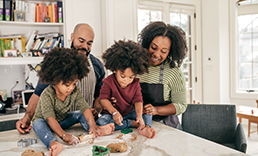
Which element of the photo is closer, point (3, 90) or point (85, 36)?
point (85, 36)

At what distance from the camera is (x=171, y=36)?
4.64 ft

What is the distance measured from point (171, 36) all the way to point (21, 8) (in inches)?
85.4

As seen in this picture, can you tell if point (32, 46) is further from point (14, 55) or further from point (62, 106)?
point (62, 106)

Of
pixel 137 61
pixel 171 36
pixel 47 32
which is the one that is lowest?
pixel 137 61

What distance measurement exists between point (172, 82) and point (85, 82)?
0.66 meters

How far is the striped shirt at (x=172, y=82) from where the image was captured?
4.66ft

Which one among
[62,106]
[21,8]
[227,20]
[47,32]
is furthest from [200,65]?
[62,106]

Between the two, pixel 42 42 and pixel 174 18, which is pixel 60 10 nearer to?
pixel 42 42

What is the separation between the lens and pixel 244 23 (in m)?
4.18

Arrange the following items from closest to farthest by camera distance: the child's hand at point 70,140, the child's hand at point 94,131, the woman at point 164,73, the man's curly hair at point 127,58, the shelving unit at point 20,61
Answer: the child's hand at point 70,140
the child's hand at point 94,131
the man's curly hair at point 127,58
the woman at point 164,73
the shelving unit at point 20,61

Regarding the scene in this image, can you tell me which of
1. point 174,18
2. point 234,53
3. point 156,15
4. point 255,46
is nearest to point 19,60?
point 156,15

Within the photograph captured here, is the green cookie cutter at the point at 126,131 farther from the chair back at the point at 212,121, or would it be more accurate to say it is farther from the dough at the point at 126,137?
the chair back at the point at 212,121

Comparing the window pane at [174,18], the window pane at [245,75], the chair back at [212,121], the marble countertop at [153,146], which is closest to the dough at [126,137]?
the marble countertop at [153,146]

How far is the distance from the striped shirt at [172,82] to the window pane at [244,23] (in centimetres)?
348
